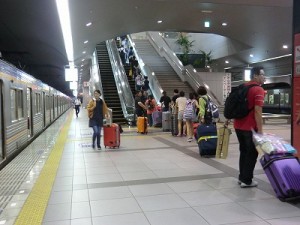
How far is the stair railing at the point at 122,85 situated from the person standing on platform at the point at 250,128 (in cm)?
971

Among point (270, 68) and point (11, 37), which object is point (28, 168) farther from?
point (270, 68)

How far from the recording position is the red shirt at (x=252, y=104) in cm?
426

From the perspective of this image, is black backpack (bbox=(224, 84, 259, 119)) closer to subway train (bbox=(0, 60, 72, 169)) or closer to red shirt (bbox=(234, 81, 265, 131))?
red shirt (bbox=(234, 81, 265, 131))

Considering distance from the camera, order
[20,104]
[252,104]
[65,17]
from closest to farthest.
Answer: [252,104] < [20,104] < [65,17]

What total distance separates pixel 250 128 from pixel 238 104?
1.16ft

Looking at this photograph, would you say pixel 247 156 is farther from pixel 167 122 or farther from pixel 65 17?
pixel 65 17

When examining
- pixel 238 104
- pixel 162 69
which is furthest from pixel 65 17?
pixel 162 69

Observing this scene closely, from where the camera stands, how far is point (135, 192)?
14.4ft

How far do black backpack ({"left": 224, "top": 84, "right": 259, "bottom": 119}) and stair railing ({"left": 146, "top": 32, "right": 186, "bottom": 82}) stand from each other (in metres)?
14.4

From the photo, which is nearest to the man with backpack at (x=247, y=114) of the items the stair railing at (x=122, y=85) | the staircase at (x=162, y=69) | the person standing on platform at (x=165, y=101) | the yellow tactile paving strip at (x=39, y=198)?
the yellow tactile paving strip at (x=39, y=198)

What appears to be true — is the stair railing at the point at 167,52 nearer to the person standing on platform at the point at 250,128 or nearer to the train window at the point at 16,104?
the train window at the point at 16,104

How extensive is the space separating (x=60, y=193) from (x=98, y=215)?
1044 mm

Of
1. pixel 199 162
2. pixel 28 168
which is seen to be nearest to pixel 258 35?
pixel 199 162

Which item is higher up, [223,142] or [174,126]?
[223,142]
